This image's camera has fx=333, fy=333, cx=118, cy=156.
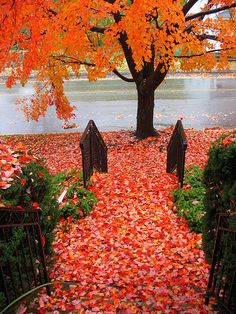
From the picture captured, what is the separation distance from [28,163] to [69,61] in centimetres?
806

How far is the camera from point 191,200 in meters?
5.96

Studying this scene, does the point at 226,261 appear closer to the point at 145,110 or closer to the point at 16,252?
the point at 16,252

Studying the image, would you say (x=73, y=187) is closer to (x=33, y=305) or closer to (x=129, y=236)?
(x=129, y=236)

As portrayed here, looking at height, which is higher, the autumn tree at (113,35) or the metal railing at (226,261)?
the autumn tree at (113,35)

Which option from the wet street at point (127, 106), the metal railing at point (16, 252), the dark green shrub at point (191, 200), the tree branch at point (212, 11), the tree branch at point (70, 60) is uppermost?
the tree branch at point (212, 11)

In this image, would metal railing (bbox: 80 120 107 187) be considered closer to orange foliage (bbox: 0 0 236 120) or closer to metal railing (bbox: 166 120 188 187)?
metal railing (bbox: 166 120 188 187)

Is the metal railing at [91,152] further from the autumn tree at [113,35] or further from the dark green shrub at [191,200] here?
the autumn tree at [113,35]

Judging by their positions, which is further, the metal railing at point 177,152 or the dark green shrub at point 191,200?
the metal railing at point 177,152

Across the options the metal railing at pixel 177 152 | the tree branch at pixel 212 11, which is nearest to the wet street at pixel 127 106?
the tree branch at pixel 212 11

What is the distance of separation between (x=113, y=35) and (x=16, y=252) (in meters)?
6.68

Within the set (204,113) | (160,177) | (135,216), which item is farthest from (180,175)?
(204,113)

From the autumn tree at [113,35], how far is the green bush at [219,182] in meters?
4.41

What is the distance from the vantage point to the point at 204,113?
15914mm

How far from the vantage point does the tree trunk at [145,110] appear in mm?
10578
